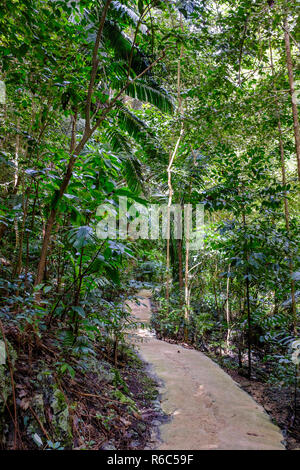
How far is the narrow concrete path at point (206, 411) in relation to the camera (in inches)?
101

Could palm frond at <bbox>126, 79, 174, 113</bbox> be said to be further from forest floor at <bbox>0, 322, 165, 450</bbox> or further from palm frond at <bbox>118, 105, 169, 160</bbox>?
forest floor at <bbox>0, 322, 165, 450</bbox>

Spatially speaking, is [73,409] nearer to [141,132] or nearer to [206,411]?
[206,411]

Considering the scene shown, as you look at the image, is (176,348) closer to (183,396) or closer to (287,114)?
(183,396)

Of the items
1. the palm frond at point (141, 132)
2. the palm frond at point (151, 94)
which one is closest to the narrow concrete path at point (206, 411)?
the palm frond at point (141, 132)

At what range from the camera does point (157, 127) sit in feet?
23.1

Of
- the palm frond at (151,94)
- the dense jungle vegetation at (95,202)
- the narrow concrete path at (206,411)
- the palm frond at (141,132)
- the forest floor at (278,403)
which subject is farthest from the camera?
the palm frond at (141,132)

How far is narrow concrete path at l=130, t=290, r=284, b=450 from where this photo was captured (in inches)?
101

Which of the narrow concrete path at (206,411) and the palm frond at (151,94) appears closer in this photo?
the narrow concrete path at (206,411)

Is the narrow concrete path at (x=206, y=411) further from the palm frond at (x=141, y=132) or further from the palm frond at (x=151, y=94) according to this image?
the palm frond at (x=151, y=94)

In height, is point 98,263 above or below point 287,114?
below

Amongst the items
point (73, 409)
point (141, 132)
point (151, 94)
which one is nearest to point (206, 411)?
point (73, 409)

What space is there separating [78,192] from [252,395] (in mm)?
3817
